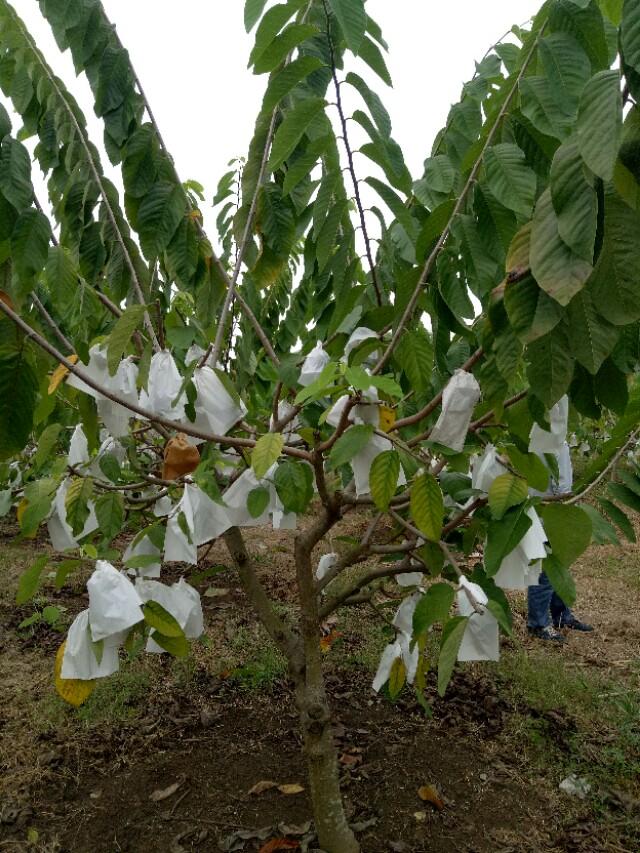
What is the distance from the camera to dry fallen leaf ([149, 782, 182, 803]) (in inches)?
76.0

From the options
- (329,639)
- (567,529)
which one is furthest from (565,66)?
(329,639)

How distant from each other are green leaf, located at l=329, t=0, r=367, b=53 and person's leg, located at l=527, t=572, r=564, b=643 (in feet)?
10.1

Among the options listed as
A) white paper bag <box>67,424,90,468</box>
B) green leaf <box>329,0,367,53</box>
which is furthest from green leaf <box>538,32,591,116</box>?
white paper bag <box>67,424,90,468</box>

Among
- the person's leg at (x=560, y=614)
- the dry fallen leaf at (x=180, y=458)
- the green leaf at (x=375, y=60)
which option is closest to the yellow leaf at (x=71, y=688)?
the dry fallen leaf at (x=180, y=458)

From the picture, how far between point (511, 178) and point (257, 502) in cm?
78

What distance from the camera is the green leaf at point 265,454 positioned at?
1.02 metres

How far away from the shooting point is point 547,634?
3.46 meters

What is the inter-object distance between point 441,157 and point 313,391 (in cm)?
71

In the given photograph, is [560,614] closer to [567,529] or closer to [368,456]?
[567,529]

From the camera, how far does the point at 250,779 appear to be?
2023 mm

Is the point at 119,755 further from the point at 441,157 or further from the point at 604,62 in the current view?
the point at 604,62

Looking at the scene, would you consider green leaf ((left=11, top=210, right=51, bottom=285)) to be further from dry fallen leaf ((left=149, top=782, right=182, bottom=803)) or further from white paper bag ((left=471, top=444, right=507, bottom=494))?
dry fallen leaf ((left=149, top=782, right=182, bottom=803))

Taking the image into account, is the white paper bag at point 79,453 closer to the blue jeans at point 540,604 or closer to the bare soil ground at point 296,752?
the bare soil ground at point 296,752

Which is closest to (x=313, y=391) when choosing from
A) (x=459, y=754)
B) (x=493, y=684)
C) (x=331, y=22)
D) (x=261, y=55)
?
(x=261, y=55)
